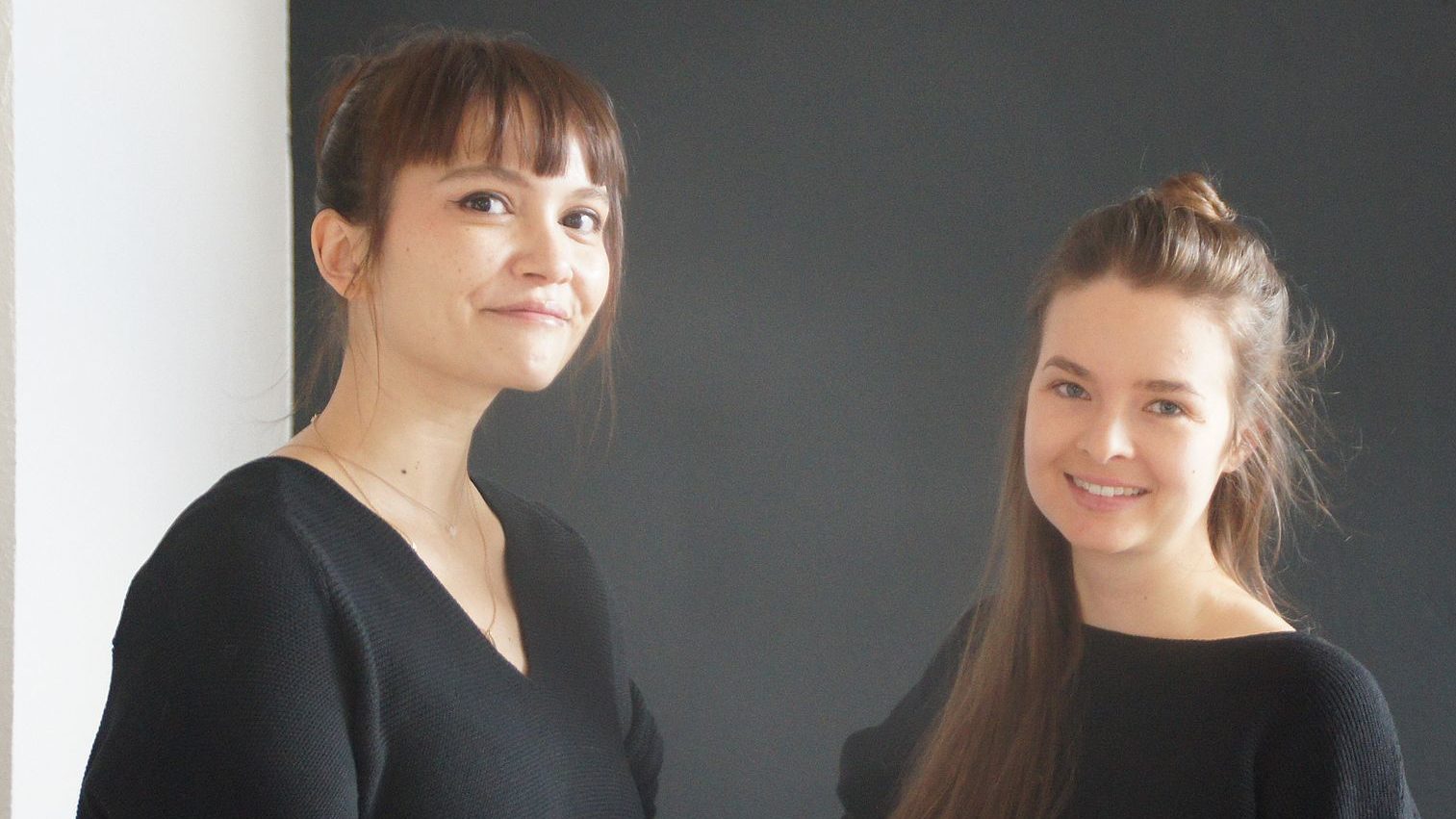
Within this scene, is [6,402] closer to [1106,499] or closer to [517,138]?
[517,138]

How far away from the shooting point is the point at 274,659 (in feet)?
3.54

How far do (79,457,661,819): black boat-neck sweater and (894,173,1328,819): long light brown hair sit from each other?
431mm

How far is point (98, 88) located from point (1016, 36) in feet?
5.74

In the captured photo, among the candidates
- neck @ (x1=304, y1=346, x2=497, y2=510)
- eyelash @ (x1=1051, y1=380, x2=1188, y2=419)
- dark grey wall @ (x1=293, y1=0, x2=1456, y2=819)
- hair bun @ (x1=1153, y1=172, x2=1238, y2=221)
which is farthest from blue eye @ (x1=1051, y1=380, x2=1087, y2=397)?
dark grey wall @ (x1=293, y1=0, x2=1456, y2=819)

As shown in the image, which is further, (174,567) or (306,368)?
(306,368)

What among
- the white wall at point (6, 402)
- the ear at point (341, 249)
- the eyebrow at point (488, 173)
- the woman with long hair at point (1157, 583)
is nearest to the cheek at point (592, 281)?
the eyebrow at point (488, 173)

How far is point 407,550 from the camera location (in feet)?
4.09

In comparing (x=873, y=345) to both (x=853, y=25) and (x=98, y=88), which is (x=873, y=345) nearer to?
(x=853, y=25)

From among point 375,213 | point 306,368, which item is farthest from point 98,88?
point 306,368

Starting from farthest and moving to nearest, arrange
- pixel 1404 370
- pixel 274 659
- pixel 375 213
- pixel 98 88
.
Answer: pixel 1404 370
pixel 98 88
pixel 375 213
pixel 274 659

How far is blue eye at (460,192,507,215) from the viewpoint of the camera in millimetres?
1271

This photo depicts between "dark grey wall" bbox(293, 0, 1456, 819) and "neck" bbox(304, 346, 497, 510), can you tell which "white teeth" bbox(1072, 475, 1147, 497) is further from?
"dark grey wall" bbox(293, 0, 1456, 819)

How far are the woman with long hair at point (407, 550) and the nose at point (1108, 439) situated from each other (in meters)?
0.54

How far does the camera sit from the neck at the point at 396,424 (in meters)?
1.31
